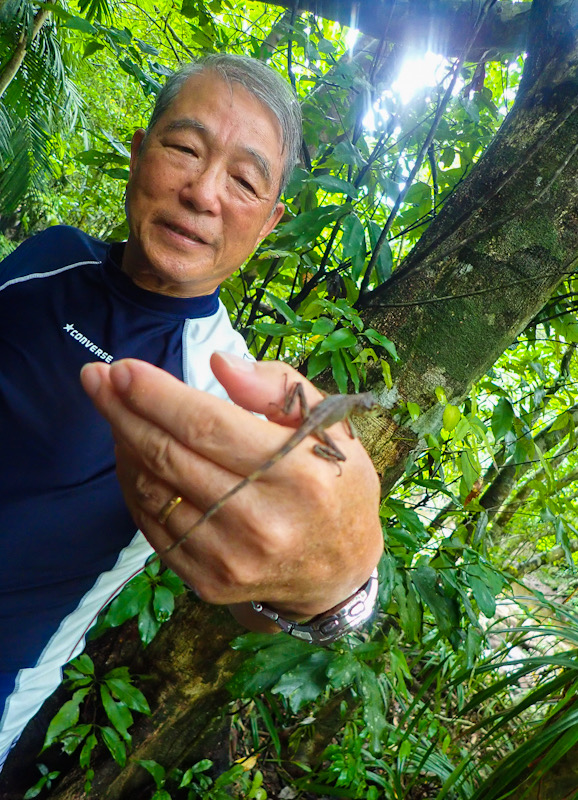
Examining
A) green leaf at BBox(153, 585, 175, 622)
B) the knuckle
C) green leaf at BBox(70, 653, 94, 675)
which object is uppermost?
the knuckle

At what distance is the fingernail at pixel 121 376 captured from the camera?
0.87 meters

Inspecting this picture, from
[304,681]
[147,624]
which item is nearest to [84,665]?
[147,624]

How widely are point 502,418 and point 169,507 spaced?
171 cm

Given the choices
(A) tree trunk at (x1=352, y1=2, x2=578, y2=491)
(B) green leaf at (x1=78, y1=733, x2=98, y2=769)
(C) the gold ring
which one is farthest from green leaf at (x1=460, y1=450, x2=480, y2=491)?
(B) green leaf at (x1=78, y1=733, x2=98, y2=769)

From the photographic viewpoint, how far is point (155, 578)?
2.24m

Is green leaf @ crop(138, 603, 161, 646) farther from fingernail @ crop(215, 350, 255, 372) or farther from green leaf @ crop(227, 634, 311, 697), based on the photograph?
fingernail @ crop(215, 350, 255, 372)

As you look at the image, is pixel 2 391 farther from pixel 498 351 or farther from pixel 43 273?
pixel 498 351

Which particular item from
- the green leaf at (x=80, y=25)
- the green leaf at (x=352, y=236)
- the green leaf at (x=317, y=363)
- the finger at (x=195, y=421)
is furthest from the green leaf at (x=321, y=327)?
the green leaf at (x=80, y=25)

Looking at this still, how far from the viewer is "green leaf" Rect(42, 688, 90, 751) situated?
7.54ft

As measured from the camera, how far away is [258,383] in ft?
3.13

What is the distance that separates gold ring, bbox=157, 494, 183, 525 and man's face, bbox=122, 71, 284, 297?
994 mm

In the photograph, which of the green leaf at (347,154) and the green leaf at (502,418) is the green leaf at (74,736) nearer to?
the green leaf at (502,418)

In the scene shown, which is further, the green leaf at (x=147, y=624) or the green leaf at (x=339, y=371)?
the green leaf at (x=147, y=624)

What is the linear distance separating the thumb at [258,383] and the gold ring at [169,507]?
8.3 inches
